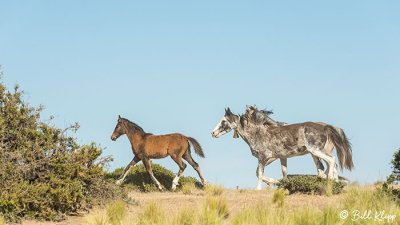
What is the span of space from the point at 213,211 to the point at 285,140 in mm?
8508

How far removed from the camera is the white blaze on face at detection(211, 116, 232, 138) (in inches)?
824

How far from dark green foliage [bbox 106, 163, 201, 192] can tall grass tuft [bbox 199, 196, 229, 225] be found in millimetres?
8314

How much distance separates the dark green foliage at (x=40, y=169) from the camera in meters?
13.6

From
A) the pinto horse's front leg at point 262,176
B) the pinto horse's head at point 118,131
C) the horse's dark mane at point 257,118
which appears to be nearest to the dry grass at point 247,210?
the pinto horse's front leg at point 262,176

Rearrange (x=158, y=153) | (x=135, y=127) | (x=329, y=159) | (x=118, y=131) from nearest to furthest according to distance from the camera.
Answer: (x=329, y=159)
(x=158, y=153)
(x=135, y=127)
(x=118, y=131)

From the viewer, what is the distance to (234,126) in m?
20.9

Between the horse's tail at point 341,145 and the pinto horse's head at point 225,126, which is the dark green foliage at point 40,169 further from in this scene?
the horse's tail at point 341,145

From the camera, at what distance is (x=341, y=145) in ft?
63.3

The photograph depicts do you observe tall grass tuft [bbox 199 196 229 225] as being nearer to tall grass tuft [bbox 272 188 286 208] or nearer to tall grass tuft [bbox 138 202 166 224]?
tall grass tuft [bbox 138 202 166 224]

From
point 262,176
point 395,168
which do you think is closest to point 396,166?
point 395,168

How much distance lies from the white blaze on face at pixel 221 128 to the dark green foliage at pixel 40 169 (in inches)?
250

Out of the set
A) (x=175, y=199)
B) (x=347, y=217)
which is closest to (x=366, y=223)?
(x=347, y=217)

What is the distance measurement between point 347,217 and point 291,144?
7473 mm

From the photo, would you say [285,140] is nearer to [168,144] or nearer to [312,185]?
[312,185]
